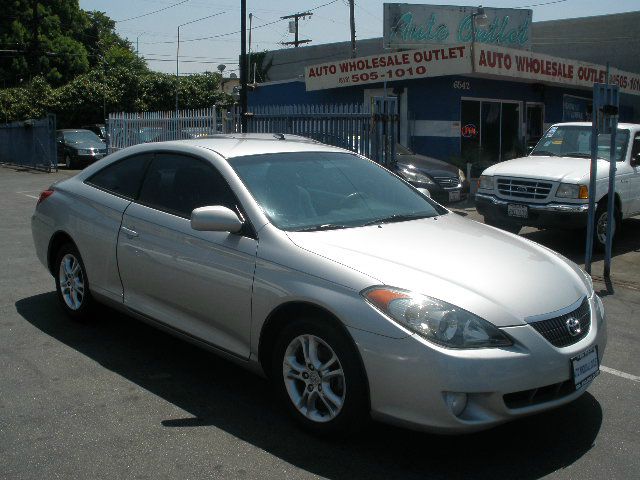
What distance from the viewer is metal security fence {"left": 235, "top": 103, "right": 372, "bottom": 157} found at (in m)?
13.4

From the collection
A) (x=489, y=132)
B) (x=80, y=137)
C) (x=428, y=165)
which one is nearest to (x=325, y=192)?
(x=428, y=165)

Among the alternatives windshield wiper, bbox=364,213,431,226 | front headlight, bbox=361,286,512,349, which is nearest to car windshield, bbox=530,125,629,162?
windshield wiper, bbox=364,213,431,226

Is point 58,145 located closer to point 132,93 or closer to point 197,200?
point 132,93

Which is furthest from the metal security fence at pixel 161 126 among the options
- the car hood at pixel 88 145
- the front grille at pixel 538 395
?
the front grille at pixel 538 395

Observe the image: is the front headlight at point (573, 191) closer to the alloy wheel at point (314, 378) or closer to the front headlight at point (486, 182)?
the front headlight at point (486, 182)

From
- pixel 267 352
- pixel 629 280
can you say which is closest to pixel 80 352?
pixel 267 352

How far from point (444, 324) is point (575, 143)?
27.0 feet

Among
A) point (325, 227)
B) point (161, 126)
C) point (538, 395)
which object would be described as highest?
point (161, 126)

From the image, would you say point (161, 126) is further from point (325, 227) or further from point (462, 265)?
point (462, 265)

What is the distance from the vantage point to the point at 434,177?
14.5 m

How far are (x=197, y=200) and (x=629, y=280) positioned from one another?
567 cm

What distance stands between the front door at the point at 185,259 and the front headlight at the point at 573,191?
19.5 ft

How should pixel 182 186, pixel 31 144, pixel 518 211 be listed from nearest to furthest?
1. pixel 182 186
2. pixel 518 211
3. pixel 31 144

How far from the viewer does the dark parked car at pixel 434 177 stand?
1423 cm
